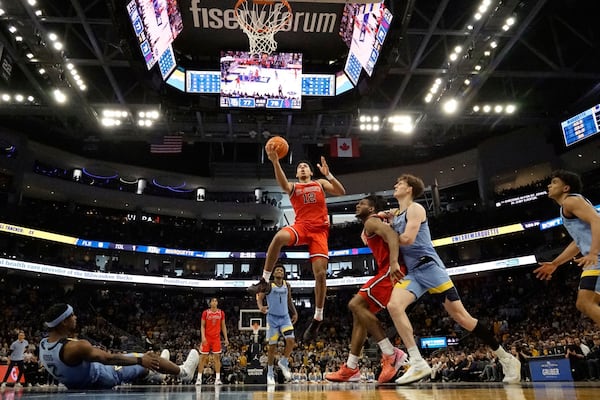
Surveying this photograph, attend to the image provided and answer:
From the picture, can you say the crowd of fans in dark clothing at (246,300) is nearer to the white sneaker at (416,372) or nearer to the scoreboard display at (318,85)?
the scoreboard display at (318,85)

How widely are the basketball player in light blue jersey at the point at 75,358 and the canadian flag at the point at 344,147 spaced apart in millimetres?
16253

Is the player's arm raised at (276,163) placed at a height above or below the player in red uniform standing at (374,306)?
above

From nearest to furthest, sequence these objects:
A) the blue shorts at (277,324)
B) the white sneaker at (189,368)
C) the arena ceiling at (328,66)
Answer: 1. the white sneaker at (189,368)
2. the blue shorts at (277,324)
3. the arena ceiling at (328,66)

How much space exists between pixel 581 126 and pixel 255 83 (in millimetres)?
16406

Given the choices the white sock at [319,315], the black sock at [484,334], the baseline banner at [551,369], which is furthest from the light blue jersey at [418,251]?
the baseline banner at [551,369]

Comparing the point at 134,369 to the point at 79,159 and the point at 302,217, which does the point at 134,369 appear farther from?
the point at 79,159

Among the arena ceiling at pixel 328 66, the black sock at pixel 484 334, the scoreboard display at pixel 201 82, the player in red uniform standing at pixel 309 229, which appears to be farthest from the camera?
the scoreboard display at pixel 201 82

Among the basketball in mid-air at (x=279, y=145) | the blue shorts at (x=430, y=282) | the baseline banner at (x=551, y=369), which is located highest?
the basketball in mid-air at (x=279, y=145)

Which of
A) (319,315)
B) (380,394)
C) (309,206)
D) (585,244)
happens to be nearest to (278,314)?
(319,315)

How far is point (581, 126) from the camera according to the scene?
22344 mm

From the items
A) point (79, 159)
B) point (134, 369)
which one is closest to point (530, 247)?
point (134, 369)

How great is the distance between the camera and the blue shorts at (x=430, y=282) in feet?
15.5

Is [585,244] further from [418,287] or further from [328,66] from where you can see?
[328,66]

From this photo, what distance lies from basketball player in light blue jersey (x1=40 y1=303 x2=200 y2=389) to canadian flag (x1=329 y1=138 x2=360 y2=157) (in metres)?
16.3
